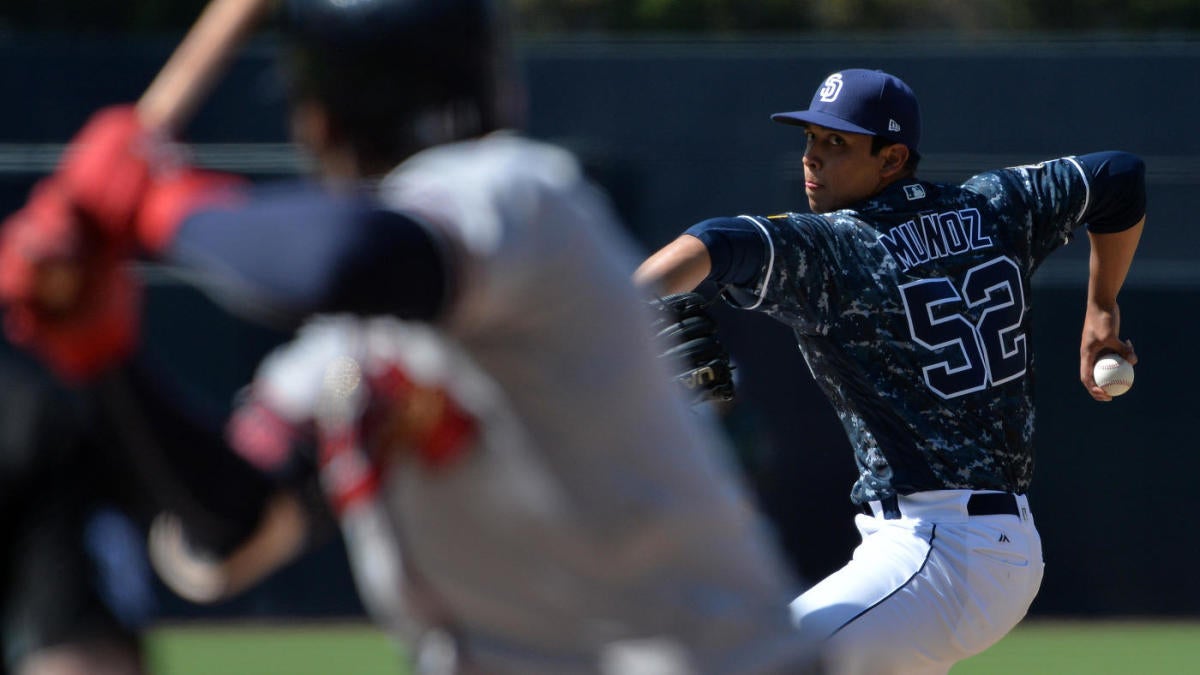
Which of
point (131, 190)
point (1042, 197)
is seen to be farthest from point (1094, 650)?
point (131, 190)

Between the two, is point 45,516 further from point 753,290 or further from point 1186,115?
point 1186,115

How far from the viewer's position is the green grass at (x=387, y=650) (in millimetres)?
9039

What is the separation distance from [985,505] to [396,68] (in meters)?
2.92

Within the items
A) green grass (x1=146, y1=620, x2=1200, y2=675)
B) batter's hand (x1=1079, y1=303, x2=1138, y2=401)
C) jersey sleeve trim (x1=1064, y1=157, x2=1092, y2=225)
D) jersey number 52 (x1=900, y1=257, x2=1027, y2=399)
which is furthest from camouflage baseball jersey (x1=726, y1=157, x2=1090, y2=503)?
green grass (x1=146, y1=620, x2=1200, y2=675)

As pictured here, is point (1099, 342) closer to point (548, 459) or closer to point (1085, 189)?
point (1085, 189)

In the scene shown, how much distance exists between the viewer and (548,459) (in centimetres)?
184

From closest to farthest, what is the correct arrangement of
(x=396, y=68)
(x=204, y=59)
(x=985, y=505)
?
(x=396, y=68)
(x=204, y=59)
(x=985, y=505)

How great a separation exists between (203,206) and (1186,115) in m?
12.8

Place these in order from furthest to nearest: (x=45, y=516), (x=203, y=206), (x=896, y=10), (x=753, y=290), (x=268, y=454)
A: (x=896, y=10), (x=753, y=290), (x=45, y=516), (x=268, y=454), (x=203, y=206)

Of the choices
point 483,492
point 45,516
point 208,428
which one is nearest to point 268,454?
point 208,428

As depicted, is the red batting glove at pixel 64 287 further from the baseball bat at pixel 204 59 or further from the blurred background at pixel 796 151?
the blurred background at pixel 796 151

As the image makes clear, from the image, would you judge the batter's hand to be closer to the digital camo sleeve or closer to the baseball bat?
the digital camo sleeve

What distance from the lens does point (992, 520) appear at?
4.34 meters

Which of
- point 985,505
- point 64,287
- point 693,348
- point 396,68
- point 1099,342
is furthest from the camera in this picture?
point 1099,342
